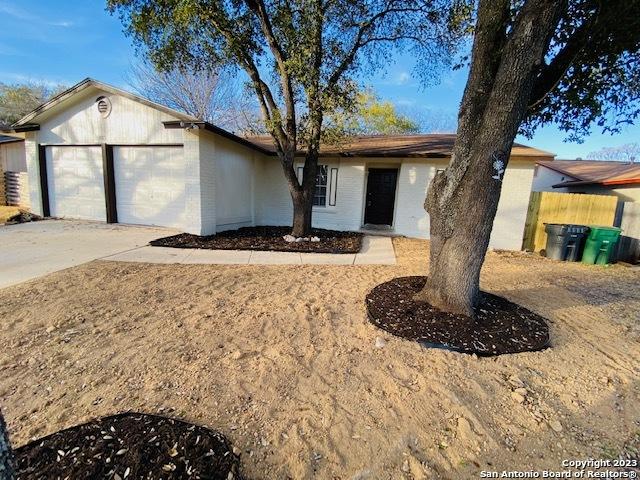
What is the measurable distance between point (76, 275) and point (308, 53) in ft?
19.4

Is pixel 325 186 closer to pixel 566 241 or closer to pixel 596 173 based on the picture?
pixel 566 241

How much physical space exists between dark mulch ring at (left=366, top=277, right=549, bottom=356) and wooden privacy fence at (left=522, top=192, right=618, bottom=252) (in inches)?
241

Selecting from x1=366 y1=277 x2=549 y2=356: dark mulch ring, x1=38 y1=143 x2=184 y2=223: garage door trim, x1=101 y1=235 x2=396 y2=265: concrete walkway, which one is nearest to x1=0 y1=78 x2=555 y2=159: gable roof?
x1=38 y1=143 x2=184 y2=223: garage door trim

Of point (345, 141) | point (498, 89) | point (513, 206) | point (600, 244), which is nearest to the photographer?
point (498, 89)

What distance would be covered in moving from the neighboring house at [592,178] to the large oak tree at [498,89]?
930 centimetres

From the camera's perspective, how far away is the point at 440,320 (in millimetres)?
3498

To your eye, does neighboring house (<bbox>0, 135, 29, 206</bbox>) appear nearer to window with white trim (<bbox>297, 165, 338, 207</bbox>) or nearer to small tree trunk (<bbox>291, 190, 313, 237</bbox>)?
window with white trim (<bbox>297, 165, 338, 207</bbox>)

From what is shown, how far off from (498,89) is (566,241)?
21.3ft

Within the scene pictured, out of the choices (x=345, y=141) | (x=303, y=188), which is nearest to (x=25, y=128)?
(x=303, y=188)

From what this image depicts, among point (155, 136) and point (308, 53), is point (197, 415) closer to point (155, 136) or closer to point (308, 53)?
point (308, 53)

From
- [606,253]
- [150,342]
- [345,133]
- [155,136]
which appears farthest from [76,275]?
[606,253]

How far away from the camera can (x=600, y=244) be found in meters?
7.51

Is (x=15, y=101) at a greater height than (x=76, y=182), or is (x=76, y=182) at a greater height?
(x=15, y=101)

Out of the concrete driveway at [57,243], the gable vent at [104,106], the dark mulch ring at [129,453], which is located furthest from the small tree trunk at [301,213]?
the dark mulch ring at [129,453]
